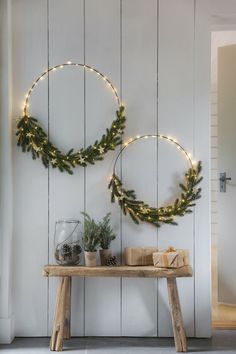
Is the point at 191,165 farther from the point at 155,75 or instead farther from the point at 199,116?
the point at 155,75

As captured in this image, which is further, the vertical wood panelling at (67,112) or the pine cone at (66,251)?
the vertical wood panelling at (67,112)

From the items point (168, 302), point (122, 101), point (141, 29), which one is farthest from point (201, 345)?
point (141, 29)

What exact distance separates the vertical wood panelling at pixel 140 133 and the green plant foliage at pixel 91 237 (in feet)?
0.82

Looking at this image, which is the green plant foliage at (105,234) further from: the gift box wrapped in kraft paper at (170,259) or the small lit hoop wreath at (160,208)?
the gift box wrapped in kraft paper at (170,259)

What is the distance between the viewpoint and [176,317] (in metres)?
3.81

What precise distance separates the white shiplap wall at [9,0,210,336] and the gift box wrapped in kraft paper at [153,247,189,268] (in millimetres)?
270

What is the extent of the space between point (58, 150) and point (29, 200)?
39 centimetres

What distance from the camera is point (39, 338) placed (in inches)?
161

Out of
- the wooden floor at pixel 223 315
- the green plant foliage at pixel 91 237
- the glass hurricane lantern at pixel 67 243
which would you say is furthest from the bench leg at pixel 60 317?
the wooden floor at pixel 223 315

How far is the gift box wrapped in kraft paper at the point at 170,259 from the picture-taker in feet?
12.4

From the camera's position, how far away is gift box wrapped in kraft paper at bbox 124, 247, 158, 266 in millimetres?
3900

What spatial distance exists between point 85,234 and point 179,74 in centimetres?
124

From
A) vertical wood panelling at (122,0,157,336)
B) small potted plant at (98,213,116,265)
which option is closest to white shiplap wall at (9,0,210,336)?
vertical wood panelling at (122,0,157,336)

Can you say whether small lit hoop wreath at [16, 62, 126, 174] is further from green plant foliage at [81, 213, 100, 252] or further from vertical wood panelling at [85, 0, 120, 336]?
green plant foliage at [81, 213, 100, 252]
